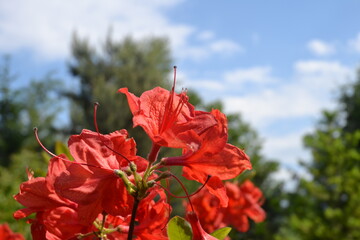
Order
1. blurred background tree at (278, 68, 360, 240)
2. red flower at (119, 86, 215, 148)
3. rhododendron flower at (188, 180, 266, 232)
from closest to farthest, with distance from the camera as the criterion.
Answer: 1. red flower at (119, 86, 215, 148)
2. rhododendron flower at (188, 180, 266, 232)
3. blurred background tree at (278, 68, 360, 240)

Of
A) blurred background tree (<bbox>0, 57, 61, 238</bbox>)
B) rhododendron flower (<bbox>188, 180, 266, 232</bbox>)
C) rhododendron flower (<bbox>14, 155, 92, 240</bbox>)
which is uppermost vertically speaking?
rhododendron flower (<bbox>14, 155, 92, 240</bbox>)

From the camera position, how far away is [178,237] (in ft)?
2.19

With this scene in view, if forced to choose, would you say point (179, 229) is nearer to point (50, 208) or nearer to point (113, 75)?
point (50, 208)

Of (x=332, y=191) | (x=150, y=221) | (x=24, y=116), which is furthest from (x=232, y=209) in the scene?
(x=24, y=116)

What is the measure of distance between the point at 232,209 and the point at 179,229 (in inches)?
53.0

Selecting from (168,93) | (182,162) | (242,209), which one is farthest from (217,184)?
(242,209)

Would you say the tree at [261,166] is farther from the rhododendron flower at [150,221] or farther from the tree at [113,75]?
the rhododendron flower at [150,221]

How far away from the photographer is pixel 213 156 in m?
0.67

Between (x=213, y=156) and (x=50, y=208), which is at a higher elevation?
(x=213, y=156)

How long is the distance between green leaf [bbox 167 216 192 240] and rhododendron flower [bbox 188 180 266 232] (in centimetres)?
105

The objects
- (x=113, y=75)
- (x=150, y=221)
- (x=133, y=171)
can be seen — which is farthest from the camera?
(x=113, y=75)

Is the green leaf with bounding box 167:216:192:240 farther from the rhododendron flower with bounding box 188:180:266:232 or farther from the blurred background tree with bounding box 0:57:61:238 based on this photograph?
the blurred background tree with bounding box 0:57:61:238

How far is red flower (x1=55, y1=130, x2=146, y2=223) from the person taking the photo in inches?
26.0

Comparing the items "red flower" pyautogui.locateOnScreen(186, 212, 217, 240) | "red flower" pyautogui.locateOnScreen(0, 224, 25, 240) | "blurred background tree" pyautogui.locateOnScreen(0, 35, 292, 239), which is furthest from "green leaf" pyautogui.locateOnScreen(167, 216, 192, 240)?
"blurred background tree" pyautogui.locateOnScreen(0, 35, 292, 239)
